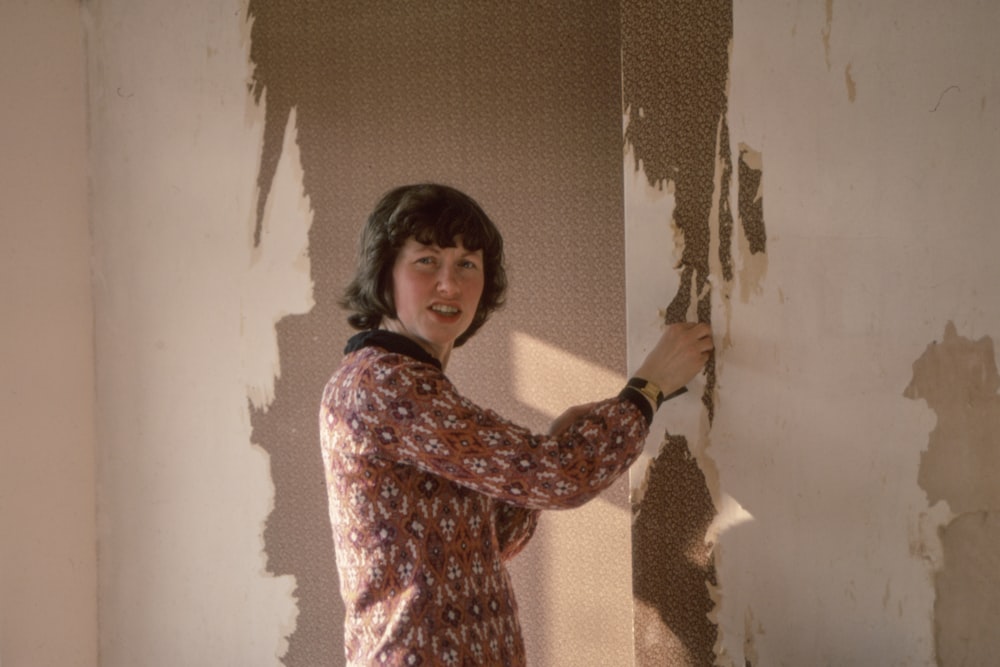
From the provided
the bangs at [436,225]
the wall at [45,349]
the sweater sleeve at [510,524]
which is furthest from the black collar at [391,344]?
the wall at [45,349]

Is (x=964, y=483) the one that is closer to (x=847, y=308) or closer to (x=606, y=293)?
(x=847, y=308)

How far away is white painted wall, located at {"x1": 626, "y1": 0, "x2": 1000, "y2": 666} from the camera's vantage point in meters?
1.51

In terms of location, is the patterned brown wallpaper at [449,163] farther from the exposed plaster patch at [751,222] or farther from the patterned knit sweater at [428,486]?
the patterned knit sweater at [428,486]

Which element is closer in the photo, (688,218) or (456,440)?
(456,440)

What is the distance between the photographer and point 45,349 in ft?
7.69

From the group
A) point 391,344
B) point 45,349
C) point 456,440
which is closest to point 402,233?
point 391,344

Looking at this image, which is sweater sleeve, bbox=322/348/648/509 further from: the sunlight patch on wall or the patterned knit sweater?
the sunlight patch on wall

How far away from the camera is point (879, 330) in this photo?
1.55m

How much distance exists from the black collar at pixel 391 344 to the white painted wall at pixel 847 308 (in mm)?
562

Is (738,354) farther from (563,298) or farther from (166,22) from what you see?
(166,22)

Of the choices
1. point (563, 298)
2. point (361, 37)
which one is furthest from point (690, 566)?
point (361, 37)

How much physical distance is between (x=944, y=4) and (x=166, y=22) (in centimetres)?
185

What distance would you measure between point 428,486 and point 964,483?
91 cm

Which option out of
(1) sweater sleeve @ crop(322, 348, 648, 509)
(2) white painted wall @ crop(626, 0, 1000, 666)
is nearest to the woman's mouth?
(1) sweater sleeve @ crop(322, 348, 648, 509)
